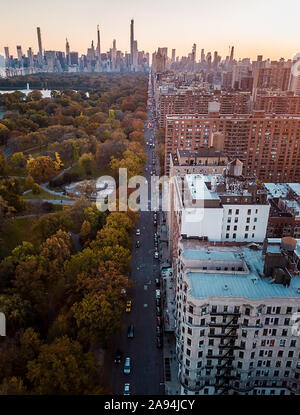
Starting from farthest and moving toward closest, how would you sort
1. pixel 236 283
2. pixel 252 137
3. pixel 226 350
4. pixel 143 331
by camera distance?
1. pixel 252 137
2. pixel 143 331
3. pixel 226 350
4. pixel 236 283

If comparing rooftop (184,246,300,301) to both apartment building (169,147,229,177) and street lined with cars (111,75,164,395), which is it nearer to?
street lined with cars (111,75,164,395)

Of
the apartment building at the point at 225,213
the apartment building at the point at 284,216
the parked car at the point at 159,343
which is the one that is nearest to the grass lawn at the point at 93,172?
the apartment building at the point at 284,216

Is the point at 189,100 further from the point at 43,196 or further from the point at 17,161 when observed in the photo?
the point at 43,196

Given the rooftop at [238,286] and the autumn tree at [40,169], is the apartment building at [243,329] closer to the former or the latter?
the rooftop at [238,286]

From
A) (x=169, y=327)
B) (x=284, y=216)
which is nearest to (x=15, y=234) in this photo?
(x=169, y=327)

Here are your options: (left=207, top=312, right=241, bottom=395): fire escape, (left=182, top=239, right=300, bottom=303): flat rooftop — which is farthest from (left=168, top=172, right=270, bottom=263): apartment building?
(left=207, top=312, right=241, bottom=395): fire escape
